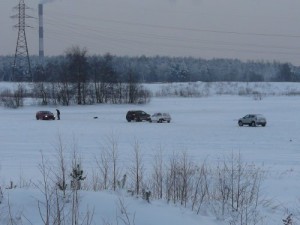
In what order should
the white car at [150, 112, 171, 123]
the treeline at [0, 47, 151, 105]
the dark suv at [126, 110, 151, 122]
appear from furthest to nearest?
1. the treeline at [0, 47, 151, 105]
2. the dark suv at [126, 110, 151, 122]
3. the white car at [150, 112, 171, 123]

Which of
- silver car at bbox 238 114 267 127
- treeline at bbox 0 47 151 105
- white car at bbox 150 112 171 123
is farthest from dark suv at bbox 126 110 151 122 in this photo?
treeline at bbox 0 47 151 105

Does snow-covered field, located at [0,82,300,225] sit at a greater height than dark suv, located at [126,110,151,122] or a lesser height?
greater

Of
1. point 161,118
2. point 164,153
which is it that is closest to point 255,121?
point 161,118

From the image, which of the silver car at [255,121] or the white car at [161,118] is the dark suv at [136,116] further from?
the silver car at [255,121]

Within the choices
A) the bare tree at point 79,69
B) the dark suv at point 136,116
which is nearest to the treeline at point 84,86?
the bare tree at point 79,69

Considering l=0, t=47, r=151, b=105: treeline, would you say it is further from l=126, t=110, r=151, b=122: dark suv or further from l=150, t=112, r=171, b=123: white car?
l=150, t=112, r=171, b=123: white car

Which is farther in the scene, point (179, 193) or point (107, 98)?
point (107, 98)

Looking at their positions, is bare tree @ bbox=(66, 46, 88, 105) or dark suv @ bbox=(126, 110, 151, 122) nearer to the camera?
dark suv @ bbox=(126, 110, 151, 122)

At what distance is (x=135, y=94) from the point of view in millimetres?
95750

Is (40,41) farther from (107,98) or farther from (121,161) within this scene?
(121,161)

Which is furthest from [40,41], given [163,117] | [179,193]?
[179,193]

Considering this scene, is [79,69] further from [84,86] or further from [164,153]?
[164,153]

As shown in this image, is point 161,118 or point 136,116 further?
point 136,116

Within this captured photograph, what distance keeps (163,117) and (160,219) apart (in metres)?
50.3
